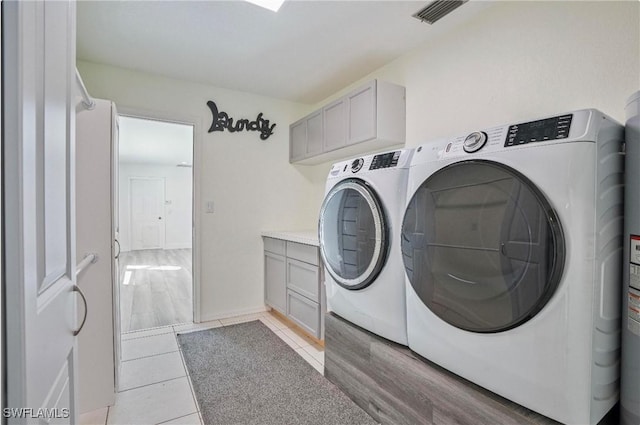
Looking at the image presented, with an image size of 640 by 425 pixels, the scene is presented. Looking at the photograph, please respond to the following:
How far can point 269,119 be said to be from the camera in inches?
135

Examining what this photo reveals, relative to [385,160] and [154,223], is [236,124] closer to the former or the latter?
[385,160]

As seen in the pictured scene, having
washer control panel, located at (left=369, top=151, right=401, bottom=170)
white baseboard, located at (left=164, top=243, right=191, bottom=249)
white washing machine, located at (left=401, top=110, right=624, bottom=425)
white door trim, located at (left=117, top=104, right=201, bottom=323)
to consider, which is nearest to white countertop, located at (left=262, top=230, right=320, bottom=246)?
white door trim, located at (left=117, top=104, right=201, bottom=323)

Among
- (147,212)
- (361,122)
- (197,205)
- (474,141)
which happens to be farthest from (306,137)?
(147,212)

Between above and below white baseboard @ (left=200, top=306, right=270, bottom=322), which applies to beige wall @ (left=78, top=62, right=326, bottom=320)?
above

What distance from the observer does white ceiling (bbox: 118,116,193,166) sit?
15.1 ft

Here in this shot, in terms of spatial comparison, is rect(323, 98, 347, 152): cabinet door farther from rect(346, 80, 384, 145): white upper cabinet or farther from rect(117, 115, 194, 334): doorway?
rect(117, 115, 194, 334): doorway

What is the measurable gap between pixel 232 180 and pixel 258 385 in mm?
1990

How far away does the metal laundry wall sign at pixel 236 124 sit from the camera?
3117 mm

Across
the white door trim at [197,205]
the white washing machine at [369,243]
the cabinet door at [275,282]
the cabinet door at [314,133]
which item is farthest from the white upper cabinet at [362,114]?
the white door trim at [197,205]

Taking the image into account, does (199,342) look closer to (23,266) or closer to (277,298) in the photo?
(277,298)

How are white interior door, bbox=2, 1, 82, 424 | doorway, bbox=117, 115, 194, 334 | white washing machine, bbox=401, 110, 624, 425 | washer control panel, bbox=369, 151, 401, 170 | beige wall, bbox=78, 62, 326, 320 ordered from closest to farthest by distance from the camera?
white interior door, bbox=2, 1, 82, 424 → white washing machine, bbox=401, 110, 624, 425 → washer control panel, bbox=369, 151, 401, 170 → beige wall, bbox=78, 62, 326, 320 → doorway, bbox=117, 115, 194, 334

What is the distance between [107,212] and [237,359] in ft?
4.48

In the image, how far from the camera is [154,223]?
843 cm

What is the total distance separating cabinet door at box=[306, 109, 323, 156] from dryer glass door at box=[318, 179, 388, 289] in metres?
1.20
